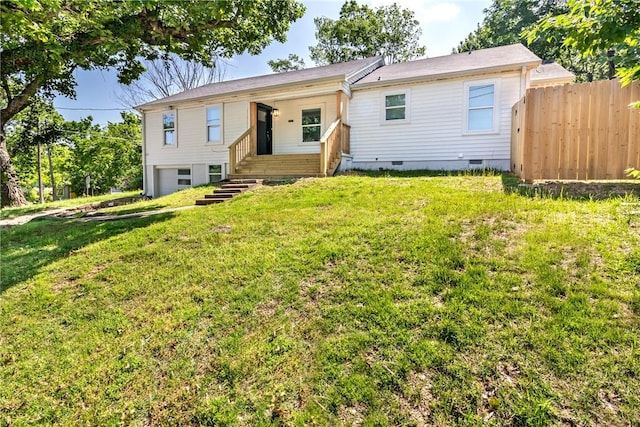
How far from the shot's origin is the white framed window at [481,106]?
10.3 m

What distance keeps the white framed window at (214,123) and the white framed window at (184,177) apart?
191 centimetres

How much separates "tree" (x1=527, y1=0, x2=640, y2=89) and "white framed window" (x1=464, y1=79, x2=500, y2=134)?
703 cm

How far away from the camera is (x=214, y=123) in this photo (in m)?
14.5

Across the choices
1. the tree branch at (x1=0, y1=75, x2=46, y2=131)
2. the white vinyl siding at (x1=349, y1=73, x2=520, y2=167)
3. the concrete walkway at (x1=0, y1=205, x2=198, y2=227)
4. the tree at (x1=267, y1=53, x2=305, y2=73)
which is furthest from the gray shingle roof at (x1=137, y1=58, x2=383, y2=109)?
the tree at (x1=267, y1=53, x2=305, y2=73)

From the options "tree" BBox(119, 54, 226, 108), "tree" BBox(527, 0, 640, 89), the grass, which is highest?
"tree" BBox(119, 54, 226, 108)

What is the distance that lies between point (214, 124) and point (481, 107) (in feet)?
33.9

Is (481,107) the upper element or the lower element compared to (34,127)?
lower

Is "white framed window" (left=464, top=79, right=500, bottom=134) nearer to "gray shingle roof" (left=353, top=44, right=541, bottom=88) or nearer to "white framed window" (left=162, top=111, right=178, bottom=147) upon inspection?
"gray shingle roof" (left=353, top=44, right=541, bottom=88)

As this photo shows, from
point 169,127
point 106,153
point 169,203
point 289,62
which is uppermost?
point 289,62

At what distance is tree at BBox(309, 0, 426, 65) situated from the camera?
26375 millimetres

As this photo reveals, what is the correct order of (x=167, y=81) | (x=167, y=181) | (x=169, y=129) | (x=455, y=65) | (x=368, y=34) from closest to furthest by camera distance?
(x=455, y=65) → (x=169, y=129) → (x=167, y=181) → (x=368, y=34) → (x=167, y=81)

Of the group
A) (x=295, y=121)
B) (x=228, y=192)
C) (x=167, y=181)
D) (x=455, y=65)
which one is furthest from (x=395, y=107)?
(x=167, y=181)

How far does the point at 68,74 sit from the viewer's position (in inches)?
575

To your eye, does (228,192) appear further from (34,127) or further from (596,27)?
(34,127)
